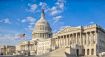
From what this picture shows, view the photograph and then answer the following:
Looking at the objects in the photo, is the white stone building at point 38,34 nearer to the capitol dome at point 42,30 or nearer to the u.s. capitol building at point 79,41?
the capitol dome at point 42,30

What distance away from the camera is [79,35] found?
326 feet

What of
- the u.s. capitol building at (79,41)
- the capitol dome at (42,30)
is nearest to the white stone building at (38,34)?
the capitol dome at (42,30)

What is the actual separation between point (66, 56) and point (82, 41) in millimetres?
25471

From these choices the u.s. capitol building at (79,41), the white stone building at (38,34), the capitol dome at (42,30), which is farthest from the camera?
the capitol dome at (42,30)

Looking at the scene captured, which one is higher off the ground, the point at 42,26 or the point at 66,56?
the point at 42,26

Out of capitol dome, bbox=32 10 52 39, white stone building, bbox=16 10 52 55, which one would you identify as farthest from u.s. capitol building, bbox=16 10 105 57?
capitol dome, bbox=32 10 52 39

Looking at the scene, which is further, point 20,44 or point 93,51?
point 20,44

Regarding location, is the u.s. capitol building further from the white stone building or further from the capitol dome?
the capitol dome

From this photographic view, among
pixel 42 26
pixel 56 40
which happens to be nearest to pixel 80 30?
pixel 56 40

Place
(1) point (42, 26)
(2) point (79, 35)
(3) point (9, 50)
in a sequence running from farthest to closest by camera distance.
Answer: (3) point (9, 50) → (1) point (42, 26) → (2) point (79, 35)

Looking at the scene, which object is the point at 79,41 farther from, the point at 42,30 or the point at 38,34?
the point at 38,34

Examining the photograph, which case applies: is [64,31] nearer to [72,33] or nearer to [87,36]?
[72,33]

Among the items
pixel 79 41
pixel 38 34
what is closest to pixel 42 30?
pixel 38 34

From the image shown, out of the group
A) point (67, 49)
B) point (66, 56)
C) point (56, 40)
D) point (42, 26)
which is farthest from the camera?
point (42, 26)
